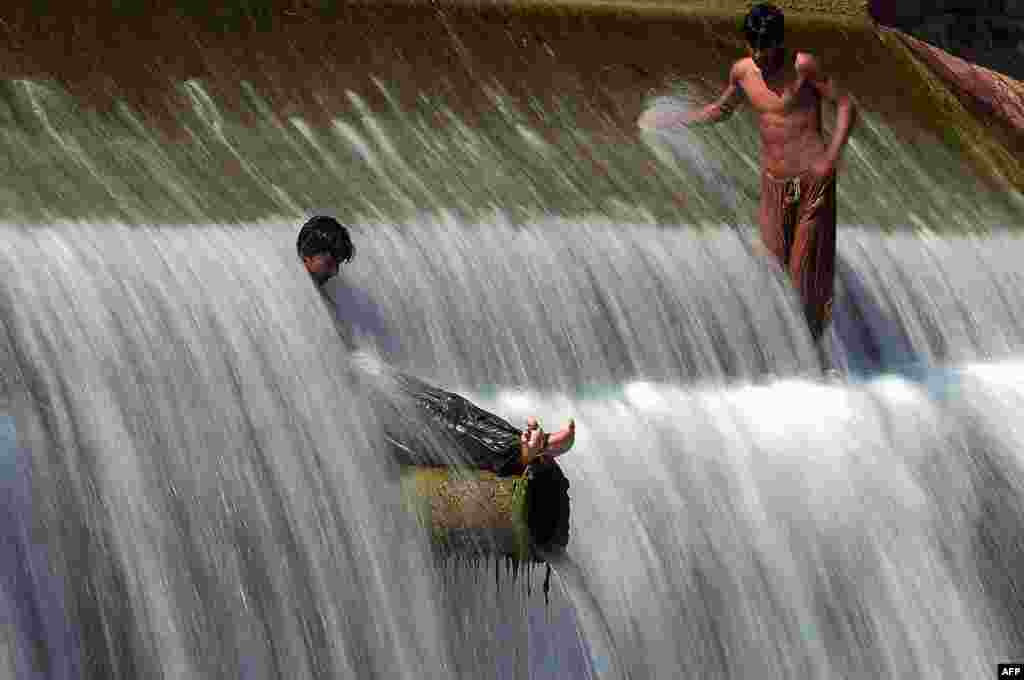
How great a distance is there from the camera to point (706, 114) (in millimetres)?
13867

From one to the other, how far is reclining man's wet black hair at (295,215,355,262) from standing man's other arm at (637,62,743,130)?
141 inches

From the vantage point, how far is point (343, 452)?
9.87 metres

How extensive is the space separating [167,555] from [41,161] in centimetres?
283

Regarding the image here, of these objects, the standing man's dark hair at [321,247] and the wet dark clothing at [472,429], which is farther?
the standing man's dark hair at [321,247]

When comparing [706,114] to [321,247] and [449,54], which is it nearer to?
[449,54]

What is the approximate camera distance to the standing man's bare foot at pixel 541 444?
9836 millimetres

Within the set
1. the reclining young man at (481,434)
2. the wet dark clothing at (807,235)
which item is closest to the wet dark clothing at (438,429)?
the reclining young man at (481,434)

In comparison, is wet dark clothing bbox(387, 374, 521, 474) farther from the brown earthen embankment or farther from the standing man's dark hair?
the brown earthen embankment

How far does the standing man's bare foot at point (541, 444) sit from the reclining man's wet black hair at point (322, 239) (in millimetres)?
1350

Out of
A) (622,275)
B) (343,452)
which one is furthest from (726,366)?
(343,452)

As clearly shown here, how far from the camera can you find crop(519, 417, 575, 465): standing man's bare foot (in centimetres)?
984

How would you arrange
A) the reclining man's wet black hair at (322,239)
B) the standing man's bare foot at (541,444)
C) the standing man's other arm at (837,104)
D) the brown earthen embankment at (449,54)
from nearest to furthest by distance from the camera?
the standing man's bare foot at (541,444) < the reclining man's wet black hair at (322,239) < the brown earthen embankment at (449,54) < the standing man's other arm at (837,104)

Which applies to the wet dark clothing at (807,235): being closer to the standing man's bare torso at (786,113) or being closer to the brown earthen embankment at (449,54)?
the standing man's bare torso at (786,113)

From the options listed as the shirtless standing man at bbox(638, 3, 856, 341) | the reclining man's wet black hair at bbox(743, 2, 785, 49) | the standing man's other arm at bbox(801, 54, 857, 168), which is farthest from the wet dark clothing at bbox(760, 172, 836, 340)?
the reclining man's wet black hair at bbox(743, 2, 785, 49)
